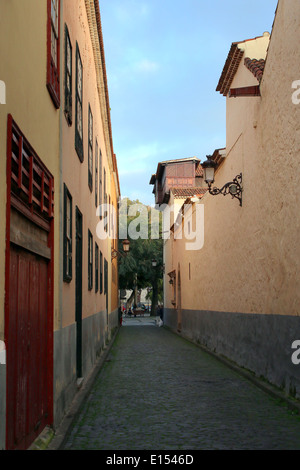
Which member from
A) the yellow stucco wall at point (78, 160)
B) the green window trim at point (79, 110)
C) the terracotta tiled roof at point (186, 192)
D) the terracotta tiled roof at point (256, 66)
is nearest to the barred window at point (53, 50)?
the yellow stucco wall at point (78, 160)

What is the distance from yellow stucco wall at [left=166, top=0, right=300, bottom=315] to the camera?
9.60 m

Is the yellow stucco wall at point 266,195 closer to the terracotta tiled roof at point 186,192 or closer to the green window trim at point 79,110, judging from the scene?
the green window trim at point 79,110

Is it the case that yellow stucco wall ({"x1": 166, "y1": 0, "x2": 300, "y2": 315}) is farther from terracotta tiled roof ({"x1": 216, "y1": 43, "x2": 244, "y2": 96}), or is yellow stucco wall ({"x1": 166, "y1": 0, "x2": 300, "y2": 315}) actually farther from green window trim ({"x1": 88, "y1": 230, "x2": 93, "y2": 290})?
green window trim ({"x1": 88, "y1": 230, "x2": 93, "y2": 290})

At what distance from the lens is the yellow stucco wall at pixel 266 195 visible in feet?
31.5

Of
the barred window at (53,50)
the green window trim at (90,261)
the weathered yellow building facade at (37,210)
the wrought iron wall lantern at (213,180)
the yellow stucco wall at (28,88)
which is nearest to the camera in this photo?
the yellow stucco wall at (28,88)

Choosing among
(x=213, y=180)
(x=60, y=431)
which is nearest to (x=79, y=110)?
(x=213, y=180)

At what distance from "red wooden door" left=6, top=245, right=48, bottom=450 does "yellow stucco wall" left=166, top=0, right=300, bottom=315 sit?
13.7 feet

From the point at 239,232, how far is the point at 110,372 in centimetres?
412

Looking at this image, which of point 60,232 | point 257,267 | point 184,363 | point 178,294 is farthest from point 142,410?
point 178,294

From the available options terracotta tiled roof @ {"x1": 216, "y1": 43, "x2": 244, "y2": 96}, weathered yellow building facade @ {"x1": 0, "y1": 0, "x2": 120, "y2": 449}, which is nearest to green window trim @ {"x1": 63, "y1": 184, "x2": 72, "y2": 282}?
weathered yellow building facade @ {"x1": 0, "y1": 0, "x2": 120, "y2": 449}

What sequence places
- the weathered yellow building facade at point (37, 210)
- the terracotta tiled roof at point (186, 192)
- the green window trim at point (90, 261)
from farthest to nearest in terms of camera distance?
1. the terracotta tiled roof at point (186, 192)
2. the green window trim at point (90, 261)
3. the weathered yellow building facade at point (37, 210)

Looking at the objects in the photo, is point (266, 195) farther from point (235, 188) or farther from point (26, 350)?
point (26, 350)

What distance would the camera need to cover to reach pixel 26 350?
564cm

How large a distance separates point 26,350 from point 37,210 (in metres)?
1.39
